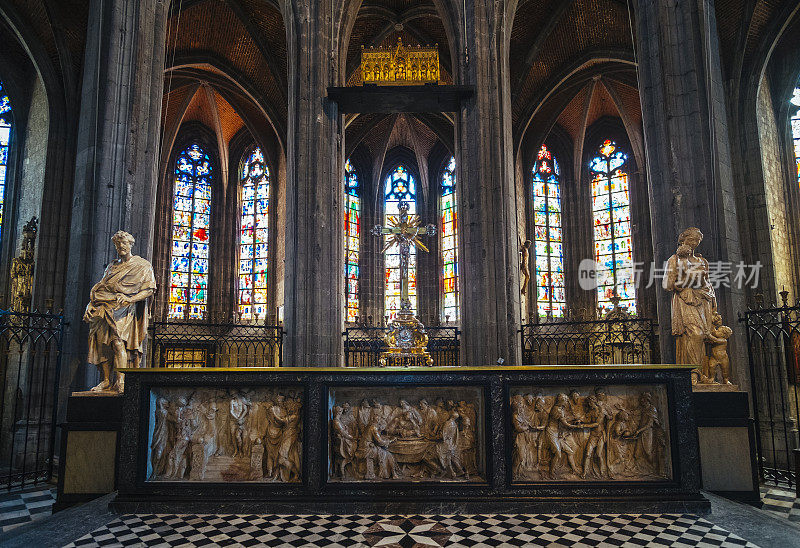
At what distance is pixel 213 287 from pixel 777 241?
17.1 metres

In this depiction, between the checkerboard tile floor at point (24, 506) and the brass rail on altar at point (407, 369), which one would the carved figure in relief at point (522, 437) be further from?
the checkerboard tile floor at point (24, 506)

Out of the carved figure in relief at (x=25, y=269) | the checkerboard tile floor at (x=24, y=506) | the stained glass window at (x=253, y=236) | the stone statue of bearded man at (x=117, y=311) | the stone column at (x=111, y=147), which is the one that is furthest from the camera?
the stained glass window at (x=253, y=236)

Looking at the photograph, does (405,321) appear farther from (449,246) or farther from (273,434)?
(449,246)

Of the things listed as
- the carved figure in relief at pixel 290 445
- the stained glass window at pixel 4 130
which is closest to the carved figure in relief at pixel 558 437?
the carved figure in relief at pixel 290 445

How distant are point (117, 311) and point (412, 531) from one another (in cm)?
399

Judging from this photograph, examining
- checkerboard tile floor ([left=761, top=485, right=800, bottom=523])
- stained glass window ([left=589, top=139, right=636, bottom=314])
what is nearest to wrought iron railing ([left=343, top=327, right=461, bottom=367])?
stained glass window ([left=589, top=139, right=636, bottom=314])

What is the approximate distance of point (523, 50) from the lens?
17281mm

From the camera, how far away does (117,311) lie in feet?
20.3

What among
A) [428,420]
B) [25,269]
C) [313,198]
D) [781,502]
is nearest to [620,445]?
Result: [428,420]

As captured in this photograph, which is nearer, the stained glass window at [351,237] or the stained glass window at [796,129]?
the stained glass window at [796,129]

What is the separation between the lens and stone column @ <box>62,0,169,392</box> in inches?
327

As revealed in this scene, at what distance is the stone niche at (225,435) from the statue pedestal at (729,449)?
4279mm

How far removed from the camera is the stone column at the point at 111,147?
27.2 feet

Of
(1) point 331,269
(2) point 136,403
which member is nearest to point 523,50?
(1) point 331,269
